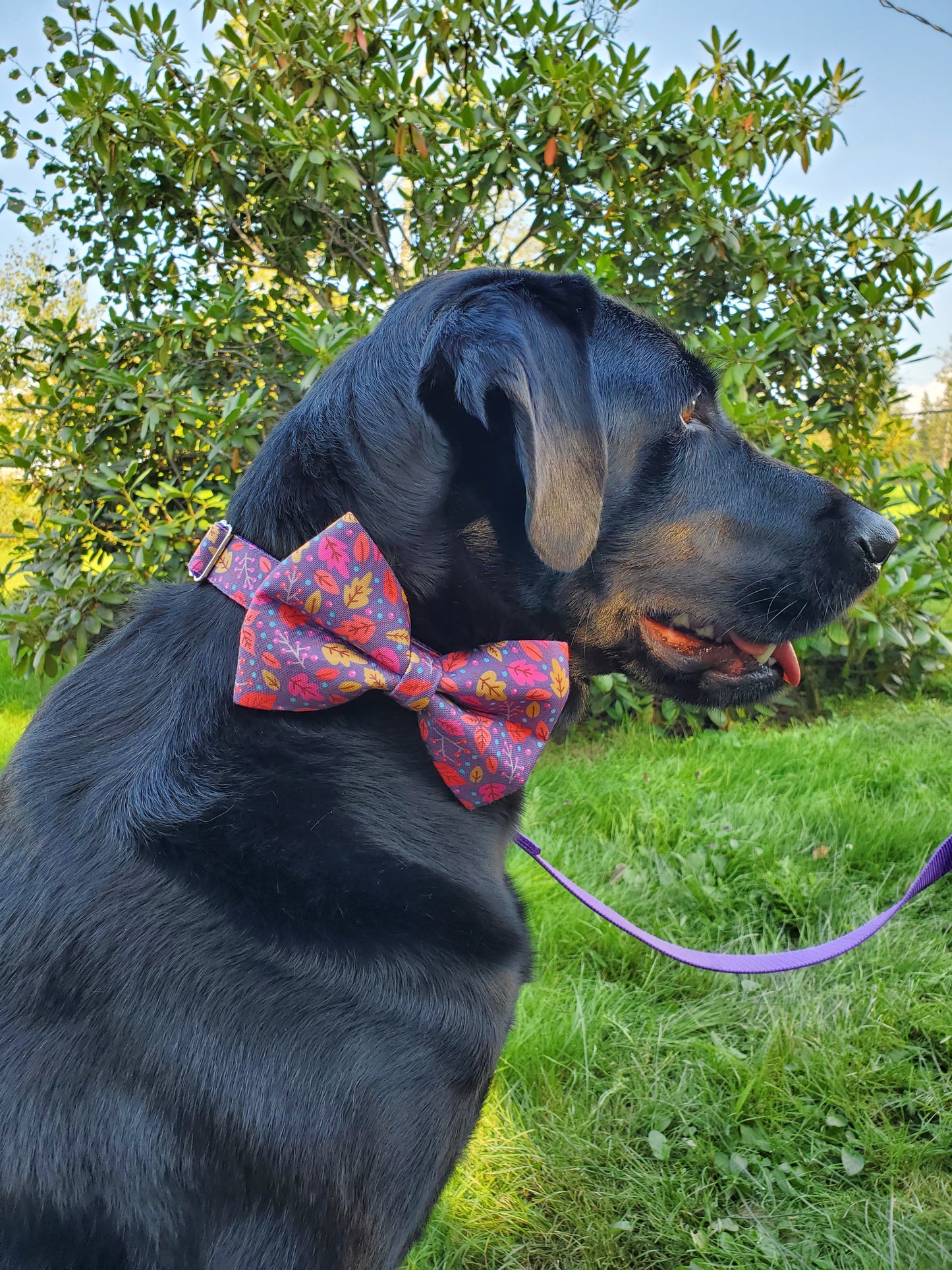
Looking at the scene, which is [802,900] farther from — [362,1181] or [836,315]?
[836,315]

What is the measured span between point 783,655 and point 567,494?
0.89 metres

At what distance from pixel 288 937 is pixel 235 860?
0.44 ft

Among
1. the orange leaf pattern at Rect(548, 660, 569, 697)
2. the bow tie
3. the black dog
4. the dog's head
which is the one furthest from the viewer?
the orange leaf pattern at Rect(548, 660, 569, 697)

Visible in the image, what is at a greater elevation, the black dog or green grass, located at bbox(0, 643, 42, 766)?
the black dog

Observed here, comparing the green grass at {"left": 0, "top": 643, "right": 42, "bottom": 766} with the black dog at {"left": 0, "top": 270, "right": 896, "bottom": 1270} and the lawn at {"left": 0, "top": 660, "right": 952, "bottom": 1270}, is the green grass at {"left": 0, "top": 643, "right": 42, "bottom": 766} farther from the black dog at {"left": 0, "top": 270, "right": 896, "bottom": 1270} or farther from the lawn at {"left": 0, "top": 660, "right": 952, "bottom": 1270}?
the black dog at {"left": 0, "top": 270, "right": 896, "bottom": 1270}

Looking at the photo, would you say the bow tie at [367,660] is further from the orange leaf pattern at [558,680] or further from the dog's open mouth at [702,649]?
the dog's open mouth at [702,649]

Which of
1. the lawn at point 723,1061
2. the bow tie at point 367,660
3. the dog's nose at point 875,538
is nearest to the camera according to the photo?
the bow tie at point 367,660

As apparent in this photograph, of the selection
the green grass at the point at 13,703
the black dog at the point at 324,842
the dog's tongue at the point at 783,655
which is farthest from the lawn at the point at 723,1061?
the green grass at the point at 13,703

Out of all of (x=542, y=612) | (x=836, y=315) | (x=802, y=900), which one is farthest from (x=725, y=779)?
(x=836, y=315)

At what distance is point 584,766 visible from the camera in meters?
3.74

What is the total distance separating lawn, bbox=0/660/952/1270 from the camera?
1.67m

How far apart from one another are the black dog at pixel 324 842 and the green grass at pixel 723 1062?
0.66m

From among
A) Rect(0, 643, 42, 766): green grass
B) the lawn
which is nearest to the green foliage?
Rect(0, 643, 42, 766): green grass

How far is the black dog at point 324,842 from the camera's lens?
110 centimetres
